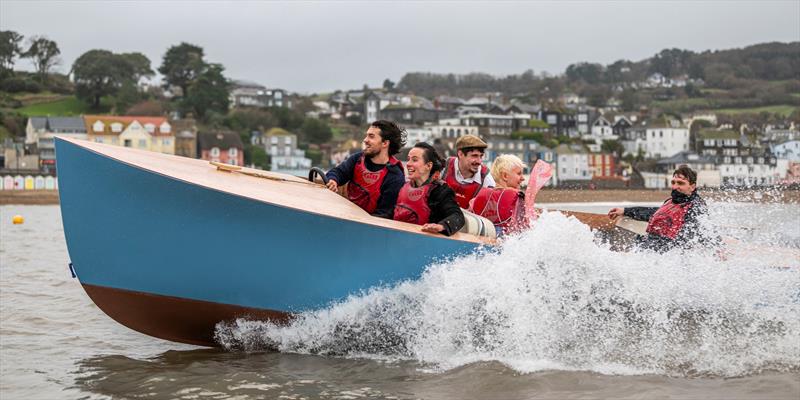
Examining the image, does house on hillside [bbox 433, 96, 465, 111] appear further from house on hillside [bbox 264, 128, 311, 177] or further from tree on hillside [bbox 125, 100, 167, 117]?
tree on hillside [bbox 125, 100, 167, 117]

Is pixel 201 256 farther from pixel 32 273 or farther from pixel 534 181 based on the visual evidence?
pixel 32 273

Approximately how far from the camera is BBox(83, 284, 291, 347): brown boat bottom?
734 cm

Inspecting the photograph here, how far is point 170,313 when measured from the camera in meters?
7.48

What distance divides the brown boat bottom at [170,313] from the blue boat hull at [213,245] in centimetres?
2

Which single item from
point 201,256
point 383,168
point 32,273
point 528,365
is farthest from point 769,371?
point 32,273

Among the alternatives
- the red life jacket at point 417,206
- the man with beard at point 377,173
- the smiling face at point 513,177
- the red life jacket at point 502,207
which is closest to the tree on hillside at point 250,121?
the man with beard at point 377,173

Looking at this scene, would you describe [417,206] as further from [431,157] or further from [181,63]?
[181,63]

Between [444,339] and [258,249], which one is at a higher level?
[258,249]

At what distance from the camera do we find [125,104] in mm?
110750

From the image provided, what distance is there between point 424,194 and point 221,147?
3354 inches

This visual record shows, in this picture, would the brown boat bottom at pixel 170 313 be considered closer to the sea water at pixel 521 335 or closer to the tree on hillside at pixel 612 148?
the sea water at pixel 521 335

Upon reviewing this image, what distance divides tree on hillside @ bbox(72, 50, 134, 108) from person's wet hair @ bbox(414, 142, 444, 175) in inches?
4423

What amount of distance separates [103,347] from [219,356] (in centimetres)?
133

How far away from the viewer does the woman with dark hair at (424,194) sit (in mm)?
7309
